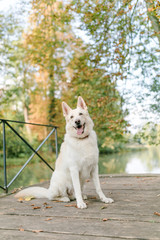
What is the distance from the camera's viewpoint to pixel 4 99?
551 inches

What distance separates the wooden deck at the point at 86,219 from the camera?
209 centimetres

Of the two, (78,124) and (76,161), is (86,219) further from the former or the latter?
(78,124)

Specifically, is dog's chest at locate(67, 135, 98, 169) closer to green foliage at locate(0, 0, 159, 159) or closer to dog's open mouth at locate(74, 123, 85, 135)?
dog's open mouth at locate(74, 123, 85, 135)

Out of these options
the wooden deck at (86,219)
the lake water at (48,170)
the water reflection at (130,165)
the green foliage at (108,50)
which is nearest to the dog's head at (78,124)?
the wooden deck at (86,219)

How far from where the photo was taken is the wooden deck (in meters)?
2.09

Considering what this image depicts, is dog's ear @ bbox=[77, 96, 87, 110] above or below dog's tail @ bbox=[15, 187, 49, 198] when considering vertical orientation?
above

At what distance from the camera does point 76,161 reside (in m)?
3.16

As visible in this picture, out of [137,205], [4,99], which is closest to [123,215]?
[137,205]

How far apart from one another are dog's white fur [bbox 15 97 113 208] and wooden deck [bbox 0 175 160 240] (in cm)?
18

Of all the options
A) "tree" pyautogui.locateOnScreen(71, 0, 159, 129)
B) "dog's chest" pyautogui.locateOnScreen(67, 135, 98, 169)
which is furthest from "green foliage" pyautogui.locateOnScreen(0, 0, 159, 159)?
"dog's chest" pyautogui.locateOnScreen(67, 135, 98, 169)

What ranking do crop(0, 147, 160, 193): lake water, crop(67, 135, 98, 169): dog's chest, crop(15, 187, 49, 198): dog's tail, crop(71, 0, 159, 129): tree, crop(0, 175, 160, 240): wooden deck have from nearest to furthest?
crop(0, 175, 160, 240): wooden deck, crop(67, 135, 98, 169): dog's chest, crop(15, 187, 49, 198): dog's tail, crop(71, 0, 159, 129): tree, crop(0, 147, 160, 193): lake water

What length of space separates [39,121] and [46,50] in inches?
373

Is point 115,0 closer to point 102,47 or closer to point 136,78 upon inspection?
point 102,47

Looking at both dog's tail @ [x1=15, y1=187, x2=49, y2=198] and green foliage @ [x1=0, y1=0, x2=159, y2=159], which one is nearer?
dog's tail @ [x1=15, y1=187, x2=49, y2=198]
